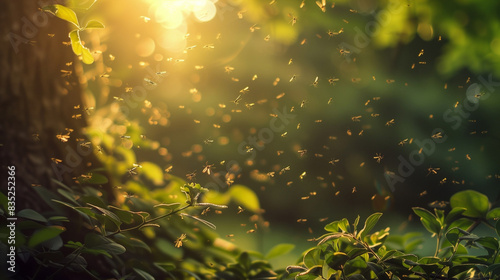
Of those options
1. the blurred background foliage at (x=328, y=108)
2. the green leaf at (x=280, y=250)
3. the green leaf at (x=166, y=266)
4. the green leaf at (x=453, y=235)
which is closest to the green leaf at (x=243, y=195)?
the green leaf at (x=280, y=250)

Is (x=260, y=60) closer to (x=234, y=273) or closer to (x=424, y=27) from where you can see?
(x=424, y=27)

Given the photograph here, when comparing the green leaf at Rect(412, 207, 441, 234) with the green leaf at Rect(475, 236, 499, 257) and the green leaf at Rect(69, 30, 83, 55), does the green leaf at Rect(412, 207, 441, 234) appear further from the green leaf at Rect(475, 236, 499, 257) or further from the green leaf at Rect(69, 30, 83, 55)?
the green leaf at Rect(69, 30, 83, 55)

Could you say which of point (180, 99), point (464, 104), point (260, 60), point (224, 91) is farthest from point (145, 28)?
point (464, 104)

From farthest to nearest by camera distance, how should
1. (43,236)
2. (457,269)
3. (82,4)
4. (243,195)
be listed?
(243,195)
(82,4)
(457,269)
(43,236)

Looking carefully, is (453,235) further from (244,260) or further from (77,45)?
(77,45)

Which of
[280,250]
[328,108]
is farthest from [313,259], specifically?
[328,108]
